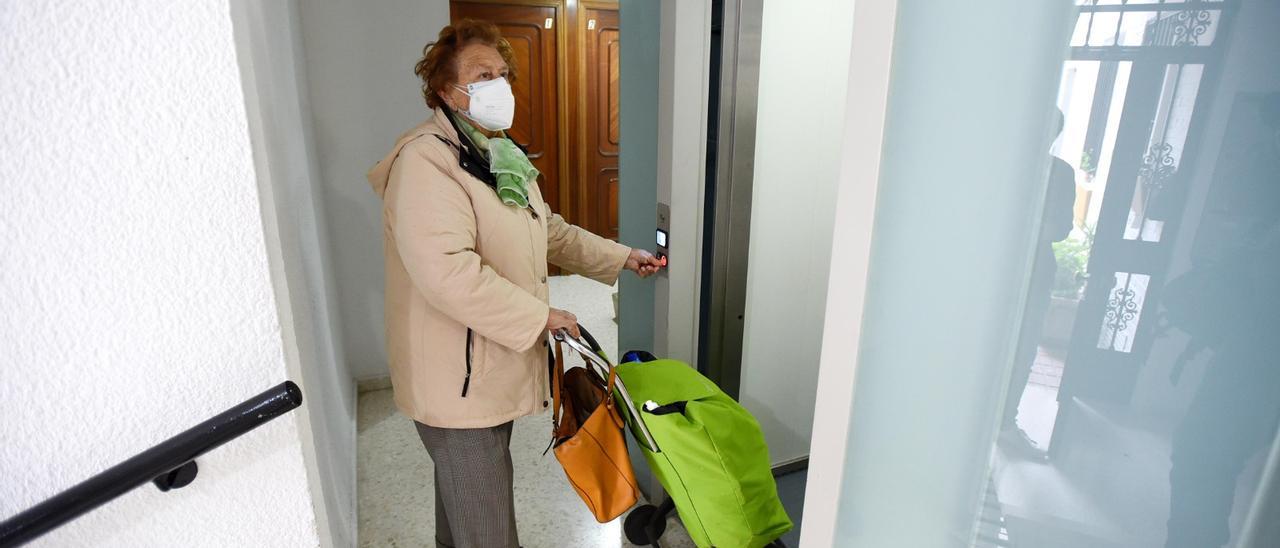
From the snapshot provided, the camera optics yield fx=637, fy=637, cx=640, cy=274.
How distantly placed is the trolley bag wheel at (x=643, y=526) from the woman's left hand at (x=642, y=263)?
0.86 meters

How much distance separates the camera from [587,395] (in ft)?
5.83

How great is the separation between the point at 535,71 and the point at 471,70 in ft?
11.7

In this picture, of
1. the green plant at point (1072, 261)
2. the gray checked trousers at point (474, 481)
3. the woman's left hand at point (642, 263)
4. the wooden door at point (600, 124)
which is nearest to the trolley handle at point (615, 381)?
the gray checked trousers at point (474, 481)

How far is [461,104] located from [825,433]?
1.20 m

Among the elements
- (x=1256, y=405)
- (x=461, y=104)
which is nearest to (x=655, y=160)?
(x=461, y=104)

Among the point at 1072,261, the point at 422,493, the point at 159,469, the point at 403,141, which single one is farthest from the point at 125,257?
the point at 422,493

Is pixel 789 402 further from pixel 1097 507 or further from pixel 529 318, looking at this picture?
pixel 1097 507

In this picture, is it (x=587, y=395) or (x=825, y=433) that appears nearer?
(x=825, y=433)

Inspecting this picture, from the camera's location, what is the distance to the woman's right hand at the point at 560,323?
1595 mm

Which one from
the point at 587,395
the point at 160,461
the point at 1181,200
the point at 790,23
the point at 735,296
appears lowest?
the point at 587,395

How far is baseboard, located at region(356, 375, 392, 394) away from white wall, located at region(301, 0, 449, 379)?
0.20 metres

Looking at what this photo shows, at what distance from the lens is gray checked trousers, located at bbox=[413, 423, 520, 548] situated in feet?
5.45

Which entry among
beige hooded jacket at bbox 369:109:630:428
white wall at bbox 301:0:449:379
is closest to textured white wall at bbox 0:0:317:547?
beige hooded jacket at bbox 369:109:630:428

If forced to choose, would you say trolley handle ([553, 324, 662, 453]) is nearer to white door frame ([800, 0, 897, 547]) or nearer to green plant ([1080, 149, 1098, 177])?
white door frame ([800, 0, 897, 547])
